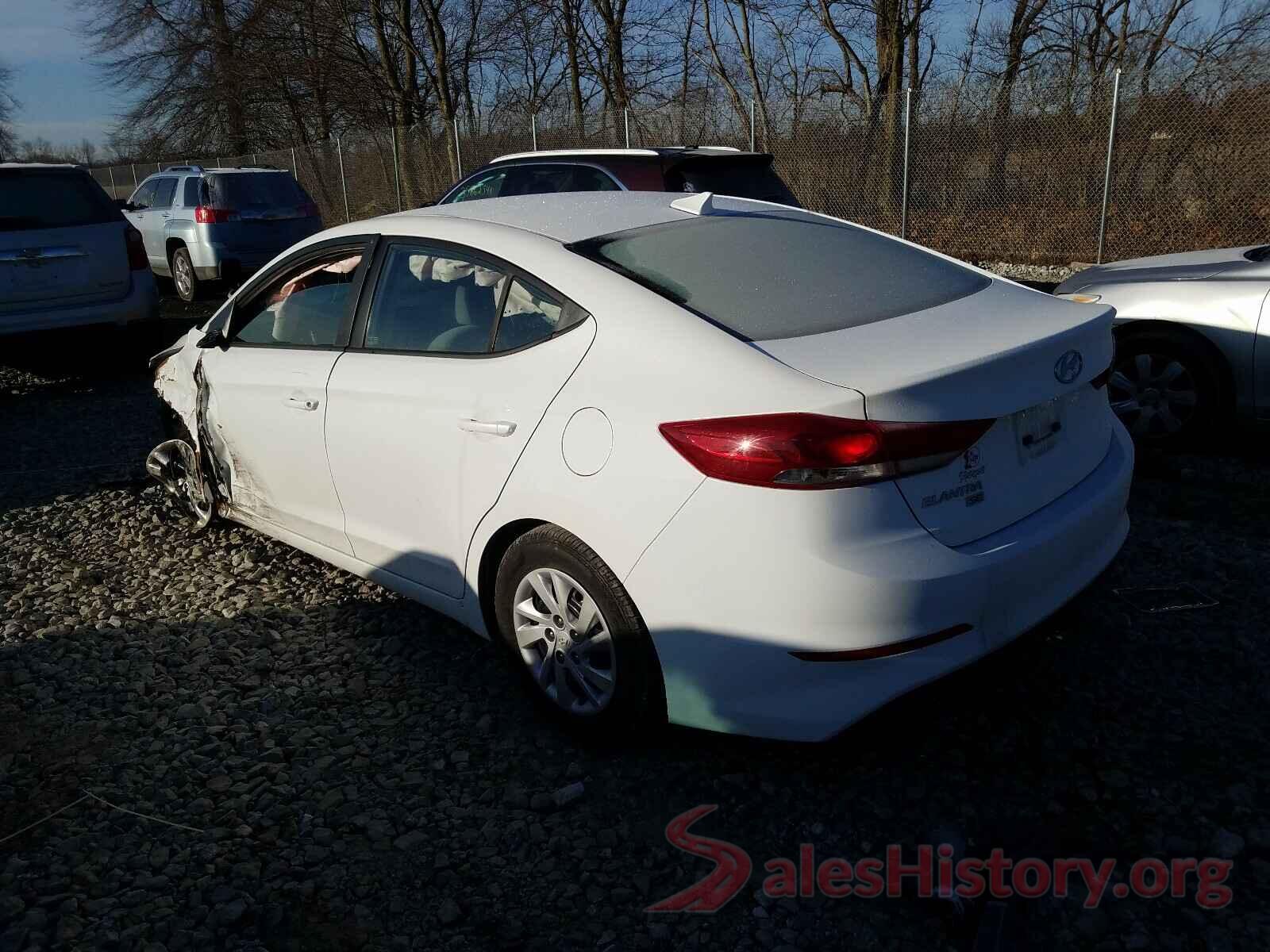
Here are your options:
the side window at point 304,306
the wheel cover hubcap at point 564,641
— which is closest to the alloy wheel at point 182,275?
the side window at point 304,306

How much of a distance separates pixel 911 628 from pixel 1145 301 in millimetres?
3936

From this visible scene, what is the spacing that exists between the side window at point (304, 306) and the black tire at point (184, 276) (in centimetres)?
1105

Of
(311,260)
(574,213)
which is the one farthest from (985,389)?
(311,260)

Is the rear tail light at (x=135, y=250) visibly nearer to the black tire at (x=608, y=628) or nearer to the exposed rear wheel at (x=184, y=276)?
the exposed rear wheel at (x=184, y=276)

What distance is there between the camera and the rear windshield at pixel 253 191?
1411 cm

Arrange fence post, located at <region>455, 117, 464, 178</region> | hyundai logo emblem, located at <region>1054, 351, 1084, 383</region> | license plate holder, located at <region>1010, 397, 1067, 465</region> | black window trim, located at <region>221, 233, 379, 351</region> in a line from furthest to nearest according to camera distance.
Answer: fence post, located at <region>455, 117, 464, 178</region> → black window trim, located at <region>221, 233, 379, 351</region> → hyundai logo emblem, located at <region>1054, 351, 1084, 383</region> → license plate holder, located at <region>1010, 397, 1067, 465</region>

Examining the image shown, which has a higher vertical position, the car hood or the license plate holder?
the car hood

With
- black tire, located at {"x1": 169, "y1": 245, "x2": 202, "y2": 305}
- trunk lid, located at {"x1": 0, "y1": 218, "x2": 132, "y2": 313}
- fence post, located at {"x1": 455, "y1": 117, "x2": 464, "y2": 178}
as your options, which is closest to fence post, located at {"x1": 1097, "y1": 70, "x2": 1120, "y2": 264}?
trunk lid, located at {"x1": 0, "y1": 218, "x2": 132, "y2": 313}

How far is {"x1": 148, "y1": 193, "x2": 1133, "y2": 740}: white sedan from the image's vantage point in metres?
2.51

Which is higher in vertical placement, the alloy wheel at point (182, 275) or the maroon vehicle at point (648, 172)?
the maroon vehicle at point (648, 172)

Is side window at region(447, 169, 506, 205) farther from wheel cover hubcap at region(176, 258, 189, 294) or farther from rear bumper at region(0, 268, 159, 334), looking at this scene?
wheel cover hubcap at region(176, 258, 189, 294)

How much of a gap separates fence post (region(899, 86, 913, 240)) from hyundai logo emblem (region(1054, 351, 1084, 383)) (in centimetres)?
1135

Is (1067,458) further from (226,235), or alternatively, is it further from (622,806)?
(226,235)

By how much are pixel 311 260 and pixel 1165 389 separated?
4.39 metres
